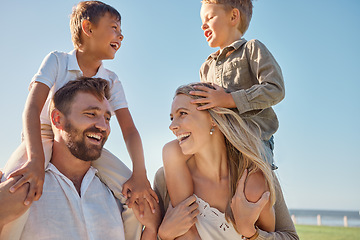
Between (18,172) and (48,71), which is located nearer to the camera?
(18,172)

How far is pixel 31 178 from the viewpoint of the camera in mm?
2912

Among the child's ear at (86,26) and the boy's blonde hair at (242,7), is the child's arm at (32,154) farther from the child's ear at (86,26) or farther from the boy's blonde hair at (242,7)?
the boy's blonde hair at (242,7)

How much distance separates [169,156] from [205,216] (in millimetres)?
646

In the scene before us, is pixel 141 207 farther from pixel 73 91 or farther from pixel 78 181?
pixel 73 91

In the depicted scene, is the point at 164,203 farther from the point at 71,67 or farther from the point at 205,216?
the point at 71,67

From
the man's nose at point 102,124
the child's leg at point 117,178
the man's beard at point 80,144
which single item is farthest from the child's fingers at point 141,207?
the man's nose at point 102,124

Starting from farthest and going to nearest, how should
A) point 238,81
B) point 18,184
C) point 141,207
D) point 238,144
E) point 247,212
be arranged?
point 238,81, point 238,144, point 141,207, point 247,212, point 18,184

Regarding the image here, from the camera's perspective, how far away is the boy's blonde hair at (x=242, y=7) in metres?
4.16

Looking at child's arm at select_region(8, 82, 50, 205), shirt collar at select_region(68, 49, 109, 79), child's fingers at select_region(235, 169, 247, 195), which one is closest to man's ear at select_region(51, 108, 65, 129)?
child's arm at select_region(8, 82, 50, 205)

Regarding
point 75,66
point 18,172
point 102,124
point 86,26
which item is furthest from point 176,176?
point 86,26

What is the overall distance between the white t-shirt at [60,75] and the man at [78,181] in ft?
0.51

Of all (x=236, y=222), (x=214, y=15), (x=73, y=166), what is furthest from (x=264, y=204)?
(x=214, y=15)

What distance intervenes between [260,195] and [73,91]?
197 centimetres

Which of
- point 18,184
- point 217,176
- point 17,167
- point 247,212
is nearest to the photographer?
point 18,184
